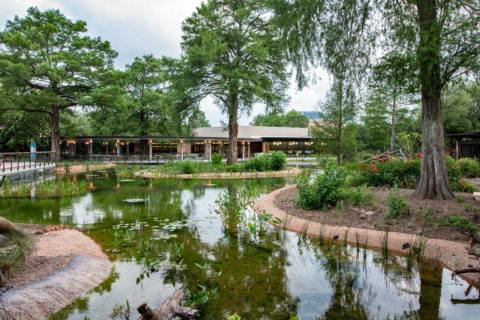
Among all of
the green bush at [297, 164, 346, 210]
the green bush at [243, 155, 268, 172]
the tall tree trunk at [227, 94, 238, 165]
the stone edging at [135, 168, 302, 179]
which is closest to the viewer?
the green bush at [297, 164, 346, 210]

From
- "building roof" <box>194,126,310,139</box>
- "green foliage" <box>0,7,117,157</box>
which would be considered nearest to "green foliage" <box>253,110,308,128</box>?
"building roof" <box>194,126,310,139</box>

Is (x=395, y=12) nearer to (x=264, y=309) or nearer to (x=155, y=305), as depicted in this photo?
(x=264, y=309)

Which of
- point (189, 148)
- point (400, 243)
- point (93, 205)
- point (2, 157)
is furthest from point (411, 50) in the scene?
point (189, 148)

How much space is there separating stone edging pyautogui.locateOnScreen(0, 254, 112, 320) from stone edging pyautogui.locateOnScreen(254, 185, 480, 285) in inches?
178

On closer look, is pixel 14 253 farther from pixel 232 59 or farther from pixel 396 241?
pixel 232 59

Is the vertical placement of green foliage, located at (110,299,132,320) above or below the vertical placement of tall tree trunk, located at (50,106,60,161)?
below

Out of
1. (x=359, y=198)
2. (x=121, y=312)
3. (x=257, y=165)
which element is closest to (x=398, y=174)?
(x=359, y=198)

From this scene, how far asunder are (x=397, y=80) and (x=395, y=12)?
1830mm

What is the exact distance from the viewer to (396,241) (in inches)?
266

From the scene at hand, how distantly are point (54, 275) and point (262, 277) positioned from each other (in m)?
3.29

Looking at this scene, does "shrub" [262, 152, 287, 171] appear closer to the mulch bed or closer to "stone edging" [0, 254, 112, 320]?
the mulch bed

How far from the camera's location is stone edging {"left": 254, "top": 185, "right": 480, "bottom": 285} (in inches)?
222

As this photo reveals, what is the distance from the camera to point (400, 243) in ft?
21.8

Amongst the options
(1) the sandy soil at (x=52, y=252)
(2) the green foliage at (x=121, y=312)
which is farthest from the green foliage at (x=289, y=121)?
(2) the green foliage at (x=121, y=312)
